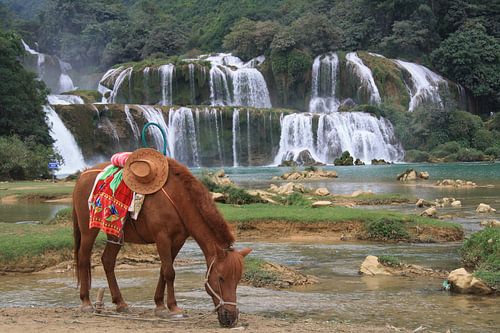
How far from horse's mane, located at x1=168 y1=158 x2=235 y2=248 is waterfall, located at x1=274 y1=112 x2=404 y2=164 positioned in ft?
157

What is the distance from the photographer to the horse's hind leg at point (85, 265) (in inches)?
274

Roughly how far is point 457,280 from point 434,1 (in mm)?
73454

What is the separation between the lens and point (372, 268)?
10070 mm

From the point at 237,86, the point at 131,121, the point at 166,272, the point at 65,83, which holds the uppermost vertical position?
the point at 65,83

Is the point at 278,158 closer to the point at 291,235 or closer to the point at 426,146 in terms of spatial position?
the point at 426,146

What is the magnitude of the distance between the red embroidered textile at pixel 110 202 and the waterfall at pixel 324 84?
60504 mm

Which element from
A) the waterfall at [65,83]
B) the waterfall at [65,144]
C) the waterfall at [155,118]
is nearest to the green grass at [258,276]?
the waterfall at [65,144]

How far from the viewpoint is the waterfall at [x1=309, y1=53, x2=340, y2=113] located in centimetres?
6675

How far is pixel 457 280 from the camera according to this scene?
8586 mm

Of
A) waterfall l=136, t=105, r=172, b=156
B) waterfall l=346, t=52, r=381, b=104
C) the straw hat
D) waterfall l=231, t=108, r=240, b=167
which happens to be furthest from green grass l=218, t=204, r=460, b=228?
waterfall l=346, t=52, r=381, b=104

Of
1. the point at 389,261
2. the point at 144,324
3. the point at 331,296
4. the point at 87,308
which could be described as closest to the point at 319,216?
the point at 389,261

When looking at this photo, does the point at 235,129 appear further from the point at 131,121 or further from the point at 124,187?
the point at 124,187

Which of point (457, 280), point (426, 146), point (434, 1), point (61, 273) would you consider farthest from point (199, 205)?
point (434, 1)

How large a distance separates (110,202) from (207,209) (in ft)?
3.65
